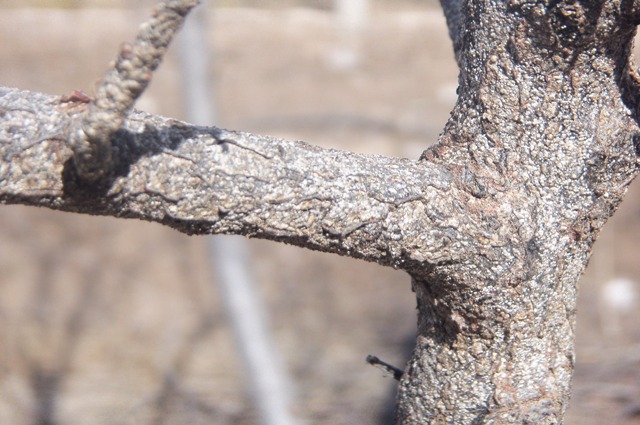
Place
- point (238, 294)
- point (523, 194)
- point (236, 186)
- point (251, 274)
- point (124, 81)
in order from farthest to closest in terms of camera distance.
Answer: point (251, 274) → point (238, 294) → point (523, 194) → point (236, 186) → point (124, 81)

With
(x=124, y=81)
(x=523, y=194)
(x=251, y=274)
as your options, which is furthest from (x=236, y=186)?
(x=251, y=274)

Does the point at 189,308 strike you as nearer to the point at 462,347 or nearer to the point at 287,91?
the point at 287,91

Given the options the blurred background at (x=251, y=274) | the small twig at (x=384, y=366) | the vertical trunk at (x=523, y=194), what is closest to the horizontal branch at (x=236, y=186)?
the vertical trunk at (x=523, y=194)

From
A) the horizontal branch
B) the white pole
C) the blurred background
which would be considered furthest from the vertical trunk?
the blurred background

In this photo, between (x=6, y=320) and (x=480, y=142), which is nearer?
(x=480, y=142)

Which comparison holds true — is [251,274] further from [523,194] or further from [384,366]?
[523,194]

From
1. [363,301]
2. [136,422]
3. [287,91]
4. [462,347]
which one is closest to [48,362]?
[136,422]
